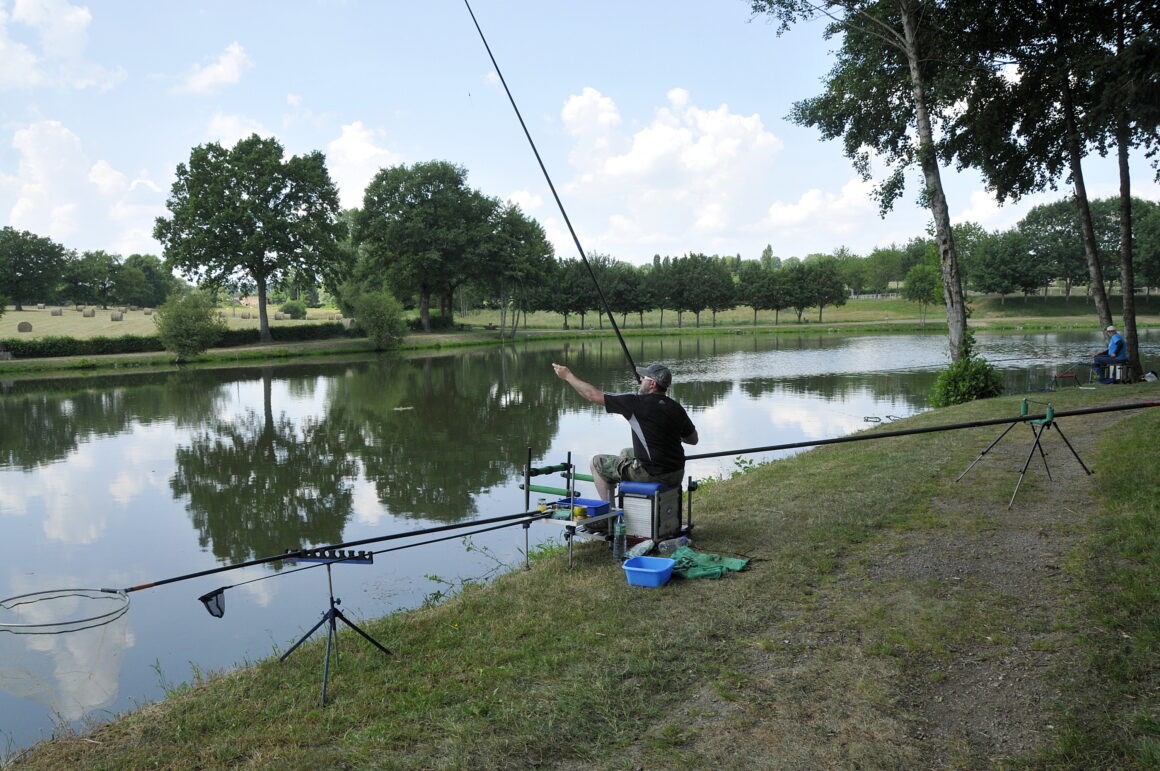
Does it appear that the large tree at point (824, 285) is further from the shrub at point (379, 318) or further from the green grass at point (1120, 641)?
the green grass at point (1120, 641)

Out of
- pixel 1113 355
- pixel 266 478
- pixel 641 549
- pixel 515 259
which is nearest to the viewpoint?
pixel 641 549

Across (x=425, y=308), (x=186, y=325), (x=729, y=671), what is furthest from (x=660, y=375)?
(x=425, y=308)

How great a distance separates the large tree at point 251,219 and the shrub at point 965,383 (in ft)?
143

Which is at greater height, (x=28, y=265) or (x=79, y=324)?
(x=28, y=265)

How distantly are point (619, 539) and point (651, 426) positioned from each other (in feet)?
3.45

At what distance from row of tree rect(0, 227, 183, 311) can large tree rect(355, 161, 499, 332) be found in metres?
16.2

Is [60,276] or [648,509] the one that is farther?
[60,276]

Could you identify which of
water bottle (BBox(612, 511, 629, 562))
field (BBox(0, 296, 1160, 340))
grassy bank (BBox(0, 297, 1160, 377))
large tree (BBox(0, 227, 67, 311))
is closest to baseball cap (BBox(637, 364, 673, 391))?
water bottle (BBox(612, 511, 629, 562))

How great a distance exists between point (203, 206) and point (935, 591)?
52758mm

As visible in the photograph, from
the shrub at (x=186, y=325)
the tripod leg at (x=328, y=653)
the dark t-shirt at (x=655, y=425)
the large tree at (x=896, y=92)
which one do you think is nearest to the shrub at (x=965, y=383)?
the large tree at (x=896, y=92)

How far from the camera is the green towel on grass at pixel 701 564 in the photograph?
20.4 feet

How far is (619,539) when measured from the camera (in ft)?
22.4

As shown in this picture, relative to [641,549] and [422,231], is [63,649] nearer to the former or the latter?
[641,549]

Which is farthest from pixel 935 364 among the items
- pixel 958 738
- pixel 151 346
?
pixel 151 346
